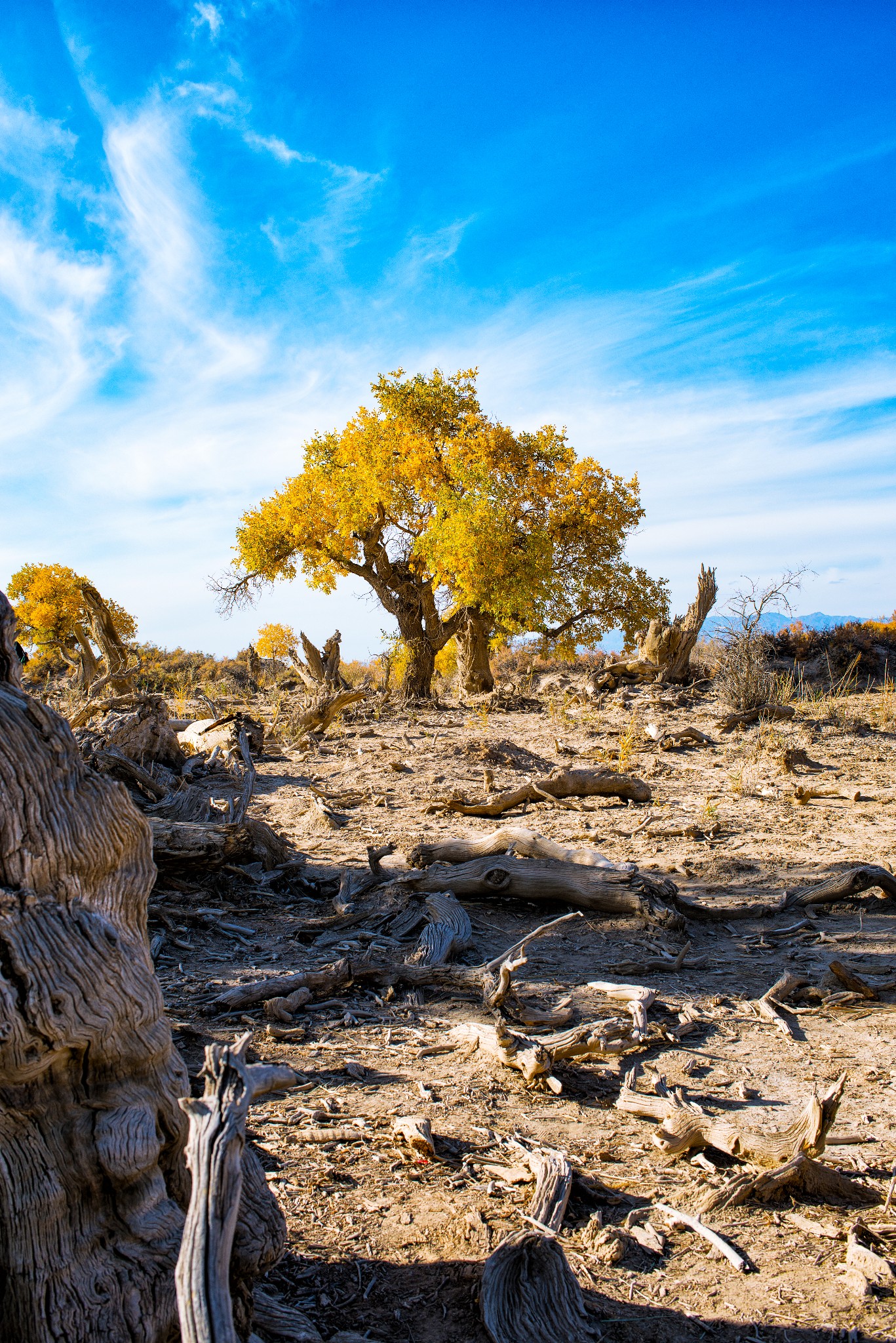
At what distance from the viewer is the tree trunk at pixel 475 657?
18234mm

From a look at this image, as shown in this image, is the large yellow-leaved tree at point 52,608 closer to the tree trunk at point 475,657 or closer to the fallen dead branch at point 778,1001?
the tree trunk at point 475,657

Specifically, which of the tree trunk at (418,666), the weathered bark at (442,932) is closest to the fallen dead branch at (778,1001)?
the weathered bark at (442,932)

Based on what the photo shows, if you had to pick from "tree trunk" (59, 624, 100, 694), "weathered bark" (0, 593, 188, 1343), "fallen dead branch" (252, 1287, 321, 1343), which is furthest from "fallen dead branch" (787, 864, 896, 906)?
"tree trunk" (59, 624, 100, 694)

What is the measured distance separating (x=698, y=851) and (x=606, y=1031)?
3.75 metres

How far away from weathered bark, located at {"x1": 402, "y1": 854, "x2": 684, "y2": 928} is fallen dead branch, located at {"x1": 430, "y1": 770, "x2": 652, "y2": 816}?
2.55 meters

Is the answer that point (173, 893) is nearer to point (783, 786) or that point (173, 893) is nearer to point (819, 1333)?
point (819, 1333)

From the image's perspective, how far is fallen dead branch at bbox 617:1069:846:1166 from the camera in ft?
8.92

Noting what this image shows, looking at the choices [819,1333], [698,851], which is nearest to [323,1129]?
[819,1333]

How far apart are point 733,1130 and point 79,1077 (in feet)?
7.47

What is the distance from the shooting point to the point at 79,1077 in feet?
5.63

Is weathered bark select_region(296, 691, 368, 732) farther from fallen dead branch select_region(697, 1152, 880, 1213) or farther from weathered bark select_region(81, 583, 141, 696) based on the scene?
fallen dead branch select_region(697, 1152, 880, 1213)

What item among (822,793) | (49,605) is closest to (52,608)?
(49,605)

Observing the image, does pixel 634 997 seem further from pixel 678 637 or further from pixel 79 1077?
pixel 678 637

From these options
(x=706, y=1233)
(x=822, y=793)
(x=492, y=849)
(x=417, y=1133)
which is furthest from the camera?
(x=822, y=793)
